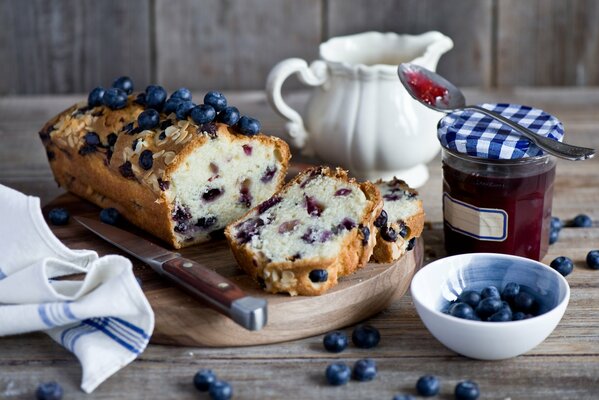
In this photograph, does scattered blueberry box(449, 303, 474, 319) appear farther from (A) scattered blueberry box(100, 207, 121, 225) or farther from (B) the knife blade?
(A) scattered blueberry box(100, 207, 121, 225)

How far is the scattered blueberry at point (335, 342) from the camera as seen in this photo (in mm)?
2133

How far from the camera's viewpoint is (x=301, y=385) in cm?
201

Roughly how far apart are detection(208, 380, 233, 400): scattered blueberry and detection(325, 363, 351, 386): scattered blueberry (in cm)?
24

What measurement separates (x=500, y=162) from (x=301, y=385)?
874mm

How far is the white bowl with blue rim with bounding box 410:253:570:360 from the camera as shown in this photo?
1996 mm

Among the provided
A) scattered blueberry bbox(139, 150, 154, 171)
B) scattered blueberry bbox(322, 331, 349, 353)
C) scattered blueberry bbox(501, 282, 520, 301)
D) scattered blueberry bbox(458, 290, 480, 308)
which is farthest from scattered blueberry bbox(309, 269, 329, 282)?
scattered blueberry bbox(139, 150, 154, 171)

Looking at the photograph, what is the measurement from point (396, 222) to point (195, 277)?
629 mm

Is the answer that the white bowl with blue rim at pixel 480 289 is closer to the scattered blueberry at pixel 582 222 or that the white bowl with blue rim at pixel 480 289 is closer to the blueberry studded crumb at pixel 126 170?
the scattered blueberry at pixel 582 222

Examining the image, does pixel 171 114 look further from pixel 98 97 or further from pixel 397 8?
pixel 397 8

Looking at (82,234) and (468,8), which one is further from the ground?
(468,8)

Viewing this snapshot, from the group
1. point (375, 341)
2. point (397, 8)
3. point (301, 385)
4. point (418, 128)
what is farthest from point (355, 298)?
point (397, 8)

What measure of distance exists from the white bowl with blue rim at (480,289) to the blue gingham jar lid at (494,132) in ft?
1.00

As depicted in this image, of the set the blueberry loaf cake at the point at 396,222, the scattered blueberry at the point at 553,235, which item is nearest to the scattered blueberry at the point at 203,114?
the blueberry loaf cake at the point at 396,222

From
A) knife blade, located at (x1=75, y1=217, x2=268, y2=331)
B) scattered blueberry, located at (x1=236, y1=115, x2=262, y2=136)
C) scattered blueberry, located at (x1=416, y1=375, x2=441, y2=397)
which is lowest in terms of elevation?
scattered blueberry, located at (x1=416, y1=375, x2=441, y2=397)
